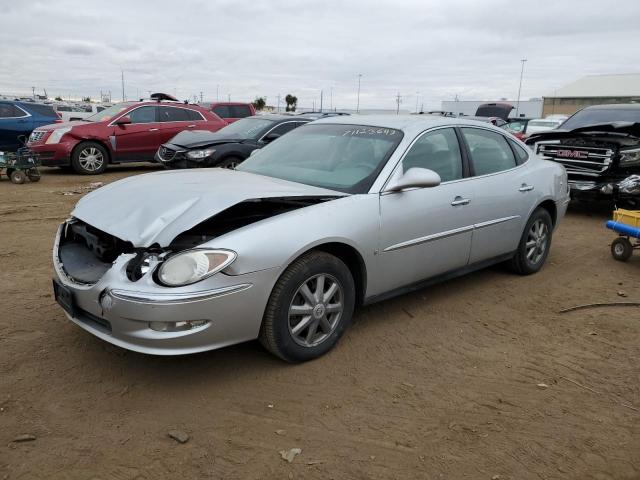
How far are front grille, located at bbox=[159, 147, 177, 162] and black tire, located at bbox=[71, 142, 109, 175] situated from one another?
274 centimetres

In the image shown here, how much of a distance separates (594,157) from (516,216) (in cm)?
440

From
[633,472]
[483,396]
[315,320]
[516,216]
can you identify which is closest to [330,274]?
[315,320]

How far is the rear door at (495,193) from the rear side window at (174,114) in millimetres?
9588

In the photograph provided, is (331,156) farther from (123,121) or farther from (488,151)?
(123,121)

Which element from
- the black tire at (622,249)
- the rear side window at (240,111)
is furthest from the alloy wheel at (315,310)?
the rear side window at (240,111)

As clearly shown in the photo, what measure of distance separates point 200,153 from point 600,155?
21.3 feet

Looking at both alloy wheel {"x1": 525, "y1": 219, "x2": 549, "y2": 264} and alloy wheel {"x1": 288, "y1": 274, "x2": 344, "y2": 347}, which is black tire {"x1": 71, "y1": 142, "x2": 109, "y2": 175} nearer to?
alloy wheel {"x1": 525, "y1": 219, "x2": 549, "y2": 264}

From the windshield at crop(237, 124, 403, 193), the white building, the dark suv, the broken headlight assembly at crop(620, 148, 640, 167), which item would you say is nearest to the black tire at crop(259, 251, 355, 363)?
the windshield at crop(237, 124, 403, 193)

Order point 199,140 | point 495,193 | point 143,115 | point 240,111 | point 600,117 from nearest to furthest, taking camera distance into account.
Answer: point 495,193
point 600,117
point 199,140
point 143,115
point 240,111

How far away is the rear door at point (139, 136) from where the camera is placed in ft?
40.4

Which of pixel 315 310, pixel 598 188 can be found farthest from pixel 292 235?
pixel 598 188

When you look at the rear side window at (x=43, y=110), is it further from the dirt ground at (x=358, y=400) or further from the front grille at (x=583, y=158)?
the front grille at (x=583, y=158)

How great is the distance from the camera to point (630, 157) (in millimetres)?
8266

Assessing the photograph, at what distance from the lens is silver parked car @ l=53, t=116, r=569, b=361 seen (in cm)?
296
